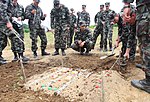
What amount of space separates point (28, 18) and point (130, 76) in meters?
3.84

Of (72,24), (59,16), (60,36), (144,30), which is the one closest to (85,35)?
(60,36)

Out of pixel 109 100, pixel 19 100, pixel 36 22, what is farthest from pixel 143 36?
pixel 36 22

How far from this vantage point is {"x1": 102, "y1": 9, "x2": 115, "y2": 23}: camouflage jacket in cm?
872

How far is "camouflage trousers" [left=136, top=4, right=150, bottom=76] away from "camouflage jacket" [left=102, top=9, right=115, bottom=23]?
5155 mm

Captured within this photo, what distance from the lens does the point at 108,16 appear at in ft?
29.1

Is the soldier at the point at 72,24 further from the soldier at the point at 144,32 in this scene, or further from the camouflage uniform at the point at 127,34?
the soldier at the point at 144,32

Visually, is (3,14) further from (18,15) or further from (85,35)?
(85,35)

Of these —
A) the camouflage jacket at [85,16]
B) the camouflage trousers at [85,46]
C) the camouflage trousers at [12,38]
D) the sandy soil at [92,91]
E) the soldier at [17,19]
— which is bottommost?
the sandy soil at [92,91]

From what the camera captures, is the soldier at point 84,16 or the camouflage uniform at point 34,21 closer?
the camouflage uniform at point 34,21

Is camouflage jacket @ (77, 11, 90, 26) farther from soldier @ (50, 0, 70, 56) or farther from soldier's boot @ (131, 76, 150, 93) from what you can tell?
soldier's boot @ (131, 76, 150, 93)

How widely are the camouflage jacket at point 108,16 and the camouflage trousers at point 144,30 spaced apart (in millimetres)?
5155

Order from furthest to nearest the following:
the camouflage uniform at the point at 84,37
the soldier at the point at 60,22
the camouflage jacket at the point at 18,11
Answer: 1. the camouflage uniform at the point at 84,37
2. the soldier at the point at 60,22
3. the camouflage jacket at the point at 18,11

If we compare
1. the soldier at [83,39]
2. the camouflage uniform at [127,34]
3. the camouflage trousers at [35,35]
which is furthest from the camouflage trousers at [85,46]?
the camouflage uniform at [127,34]

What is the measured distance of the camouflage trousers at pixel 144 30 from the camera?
347 cm
